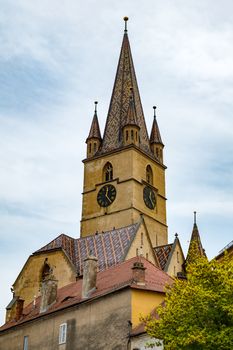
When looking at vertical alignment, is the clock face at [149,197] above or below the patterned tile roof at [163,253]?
above

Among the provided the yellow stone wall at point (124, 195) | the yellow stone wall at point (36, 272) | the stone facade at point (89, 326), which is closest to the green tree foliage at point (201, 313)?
the stone facade at point (89, 326)

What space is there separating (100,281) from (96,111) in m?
41.5

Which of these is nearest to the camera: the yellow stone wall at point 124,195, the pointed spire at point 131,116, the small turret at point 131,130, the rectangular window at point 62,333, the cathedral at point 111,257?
the cathedral at point 111,257

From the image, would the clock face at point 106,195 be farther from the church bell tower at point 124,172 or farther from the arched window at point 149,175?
the arched window at point 149,175

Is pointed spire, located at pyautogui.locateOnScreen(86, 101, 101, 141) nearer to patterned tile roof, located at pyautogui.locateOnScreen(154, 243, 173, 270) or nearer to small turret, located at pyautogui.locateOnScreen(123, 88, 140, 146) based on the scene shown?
small turret, located at pyautogui.locateOnScreen(123, 88, 140, 146)

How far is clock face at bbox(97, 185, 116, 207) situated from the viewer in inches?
2734

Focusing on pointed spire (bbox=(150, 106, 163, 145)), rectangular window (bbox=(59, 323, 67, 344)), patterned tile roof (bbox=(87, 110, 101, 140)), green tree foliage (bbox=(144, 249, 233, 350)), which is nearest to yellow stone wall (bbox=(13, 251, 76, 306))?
rectangular window (bbox=(59, 323, 67, 344))

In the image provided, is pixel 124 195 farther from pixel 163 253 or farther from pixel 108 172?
pixel 163 253

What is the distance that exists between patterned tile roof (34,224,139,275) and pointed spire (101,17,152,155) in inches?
591

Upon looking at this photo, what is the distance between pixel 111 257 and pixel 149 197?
15088 millimetres

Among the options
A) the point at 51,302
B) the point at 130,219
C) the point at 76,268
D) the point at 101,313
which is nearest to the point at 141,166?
the point at 130,219

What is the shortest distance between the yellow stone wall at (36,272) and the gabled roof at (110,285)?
10.6 meters

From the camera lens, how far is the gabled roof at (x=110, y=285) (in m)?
36.2

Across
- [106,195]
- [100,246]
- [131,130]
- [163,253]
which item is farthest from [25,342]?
[131,130]
